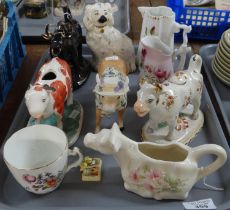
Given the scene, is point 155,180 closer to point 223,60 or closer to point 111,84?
point 111,84

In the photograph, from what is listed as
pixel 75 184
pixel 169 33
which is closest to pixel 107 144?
pixel 75 184

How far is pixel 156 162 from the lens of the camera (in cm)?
45

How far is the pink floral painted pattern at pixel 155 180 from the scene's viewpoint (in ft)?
1.52

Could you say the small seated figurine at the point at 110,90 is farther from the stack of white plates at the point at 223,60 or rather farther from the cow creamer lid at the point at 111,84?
the stack of white plates at the point at 223,60

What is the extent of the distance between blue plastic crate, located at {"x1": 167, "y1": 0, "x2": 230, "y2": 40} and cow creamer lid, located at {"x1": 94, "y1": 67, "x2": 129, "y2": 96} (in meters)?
0.43

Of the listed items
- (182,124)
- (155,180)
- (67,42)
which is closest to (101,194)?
(155,180)

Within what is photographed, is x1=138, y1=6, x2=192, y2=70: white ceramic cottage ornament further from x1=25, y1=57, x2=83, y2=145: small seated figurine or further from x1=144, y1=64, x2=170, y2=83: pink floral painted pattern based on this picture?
x1=25, y1=57, x2=83, y2=145: small seated figurine

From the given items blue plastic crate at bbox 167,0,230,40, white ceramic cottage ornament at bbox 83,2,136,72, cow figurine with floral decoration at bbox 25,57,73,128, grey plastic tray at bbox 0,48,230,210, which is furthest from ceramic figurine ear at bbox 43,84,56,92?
blue plastic crate at bbox 167,0,230,40

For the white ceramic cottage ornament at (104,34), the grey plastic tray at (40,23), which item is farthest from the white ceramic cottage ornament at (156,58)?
the grey plastic tray at (40,23)

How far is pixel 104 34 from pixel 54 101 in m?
0.24

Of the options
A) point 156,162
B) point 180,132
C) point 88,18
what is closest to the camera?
point 156,162

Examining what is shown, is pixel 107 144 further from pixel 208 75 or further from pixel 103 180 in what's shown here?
pixel 208 75

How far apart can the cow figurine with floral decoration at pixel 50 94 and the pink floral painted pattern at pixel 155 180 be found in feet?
0.57

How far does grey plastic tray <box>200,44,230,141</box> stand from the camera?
2.15ft
